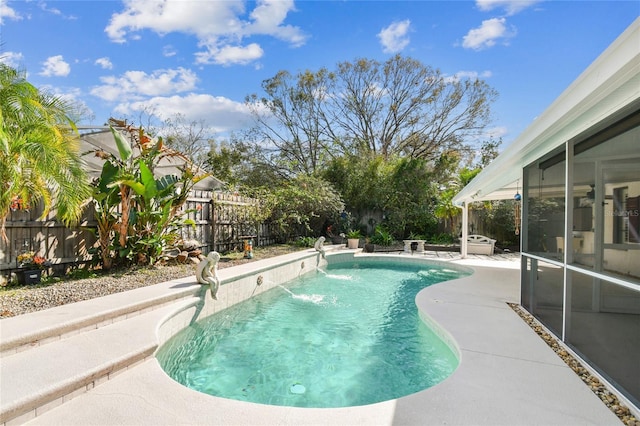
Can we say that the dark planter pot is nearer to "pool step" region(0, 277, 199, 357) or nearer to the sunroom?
"pool step" region(0, 277, 199, 357)

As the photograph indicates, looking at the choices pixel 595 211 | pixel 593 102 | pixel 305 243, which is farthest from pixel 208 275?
pixel 305 243

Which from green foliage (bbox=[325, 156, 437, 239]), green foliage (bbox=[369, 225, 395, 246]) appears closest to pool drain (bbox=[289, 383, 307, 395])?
green foliage (bbox=[369, 225, 395, 246])

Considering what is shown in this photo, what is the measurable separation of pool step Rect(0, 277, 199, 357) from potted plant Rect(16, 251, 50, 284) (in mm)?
1782

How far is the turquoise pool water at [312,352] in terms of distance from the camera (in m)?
3.46

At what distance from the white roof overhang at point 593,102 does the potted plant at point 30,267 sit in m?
7.81

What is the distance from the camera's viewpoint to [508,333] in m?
4.32

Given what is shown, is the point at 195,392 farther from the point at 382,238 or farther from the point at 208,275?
the point at 382,238

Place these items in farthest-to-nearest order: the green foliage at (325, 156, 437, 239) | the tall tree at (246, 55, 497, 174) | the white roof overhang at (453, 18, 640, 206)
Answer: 1. the tall tree at (246, 55, 497, 174)
2. the green foliage at (325, 156, 437, 239)
3. the white roof overhang at (453, 18, 640, 206)

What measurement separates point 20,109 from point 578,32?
1005cm

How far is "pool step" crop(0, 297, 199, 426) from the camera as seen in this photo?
8.26 ft

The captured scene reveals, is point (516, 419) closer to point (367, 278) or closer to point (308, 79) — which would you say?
point (367, 278)

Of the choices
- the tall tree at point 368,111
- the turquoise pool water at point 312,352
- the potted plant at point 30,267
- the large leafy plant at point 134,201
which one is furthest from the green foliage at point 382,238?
the potted plant at point 30,267

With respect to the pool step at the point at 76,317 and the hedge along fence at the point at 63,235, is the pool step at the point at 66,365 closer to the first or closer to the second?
the pool step at the point at 76,317

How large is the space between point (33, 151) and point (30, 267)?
2308 mm
